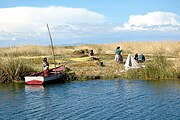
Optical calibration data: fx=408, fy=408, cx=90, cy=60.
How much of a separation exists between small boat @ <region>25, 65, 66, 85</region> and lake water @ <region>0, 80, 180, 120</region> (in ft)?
1.70

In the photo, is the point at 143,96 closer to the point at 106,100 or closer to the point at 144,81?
the point at 106,100

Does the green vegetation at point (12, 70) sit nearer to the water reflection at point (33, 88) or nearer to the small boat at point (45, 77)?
the small boat at point (45, 77)

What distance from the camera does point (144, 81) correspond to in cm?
2938

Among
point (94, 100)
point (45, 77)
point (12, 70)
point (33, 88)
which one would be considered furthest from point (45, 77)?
point (94, 100)

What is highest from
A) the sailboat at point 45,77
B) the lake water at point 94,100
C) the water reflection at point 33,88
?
the sailboat at point 45,77

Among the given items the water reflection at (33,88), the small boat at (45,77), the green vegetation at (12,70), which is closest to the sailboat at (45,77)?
the small boat at (45,77)

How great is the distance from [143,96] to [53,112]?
626 centimetres

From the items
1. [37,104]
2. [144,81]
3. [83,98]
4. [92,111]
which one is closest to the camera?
[92,111]

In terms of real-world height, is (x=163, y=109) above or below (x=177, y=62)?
below

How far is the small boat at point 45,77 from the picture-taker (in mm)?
29000

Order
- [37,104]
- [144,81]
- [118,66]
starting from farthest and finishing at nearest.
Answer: [118,66]
[144,81]
[37,104]

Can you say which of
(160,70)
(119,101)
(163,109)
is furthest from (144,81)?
(163,109)

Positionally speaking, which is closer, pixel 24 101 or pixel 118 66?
pixel 24 101

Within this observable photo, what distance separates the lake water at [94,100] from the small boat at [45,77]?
0.52 metres
